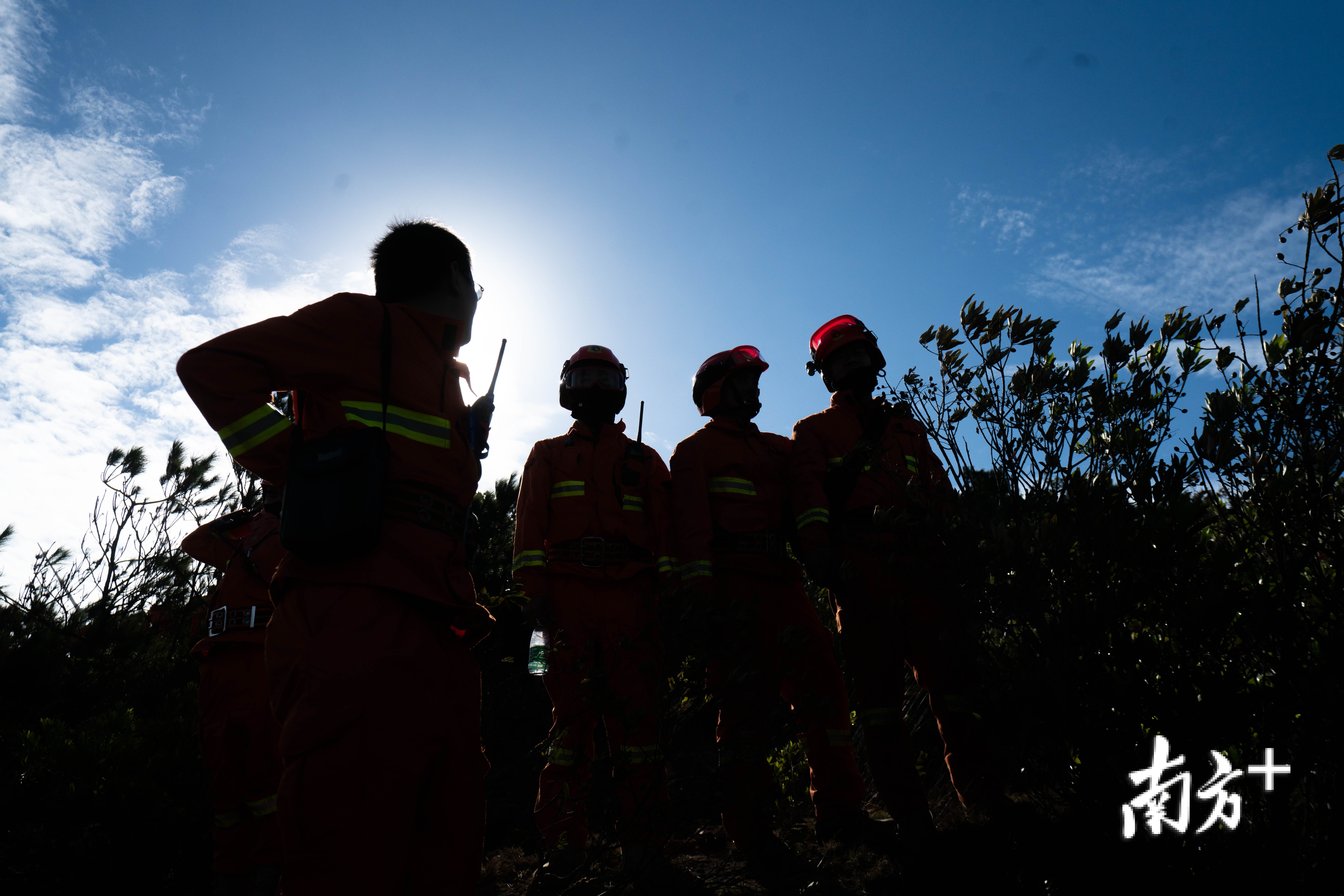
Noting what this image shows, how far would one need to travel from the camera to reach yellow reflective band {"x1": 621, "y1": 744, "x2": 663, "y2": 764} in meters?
2.95

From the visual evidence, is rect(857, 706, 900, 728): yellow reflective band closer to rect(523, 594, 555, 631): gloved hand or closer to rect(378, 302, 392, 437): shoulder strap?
rect(523, 594, 555, 631): gloved hand

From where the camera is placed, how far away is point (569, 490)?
Result: 4.01 metres

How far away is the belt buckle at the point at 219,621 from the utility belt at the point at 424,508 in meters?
2.30

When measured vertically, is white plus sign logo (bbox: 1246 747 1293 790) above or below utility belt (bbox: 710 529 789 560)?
below

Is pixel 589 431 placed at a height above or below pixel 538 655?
above

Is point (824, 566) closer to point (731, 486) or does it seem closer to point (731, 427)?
point (731, 486)

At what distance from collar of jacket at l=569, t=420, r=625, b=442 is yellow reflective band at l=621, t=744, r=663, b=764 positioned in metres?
1.73

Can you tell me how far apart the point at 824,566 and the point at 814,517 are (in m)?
0.30

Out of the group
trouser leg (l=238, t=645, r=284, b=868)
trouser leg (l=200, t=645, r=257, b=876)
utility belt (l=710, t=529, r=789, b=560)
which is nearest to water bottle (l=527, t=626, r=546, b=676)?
utility belt (l=710, t=529, r=789, b=560)

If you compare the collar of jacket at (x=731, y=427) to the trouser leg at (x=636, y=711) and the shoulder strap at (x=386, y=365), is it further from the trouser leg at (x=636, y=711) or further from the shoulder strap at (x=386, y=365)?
the shoulder strap at (x=386, y=365)

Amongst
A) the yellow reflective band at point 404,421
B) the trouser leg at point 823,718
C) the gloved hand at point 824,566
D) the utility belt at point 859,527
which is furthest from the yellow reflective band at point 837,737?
the yellow reflective band at point 404,421

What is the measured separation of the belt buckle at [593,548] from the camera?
147 inches

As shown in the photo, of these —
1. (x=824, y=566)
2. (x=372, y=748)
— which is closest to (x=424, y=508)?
(x=372, y=748)

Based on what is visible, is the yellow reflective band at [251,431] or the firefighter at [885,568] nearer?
the yellow reflective band at [251,431]
